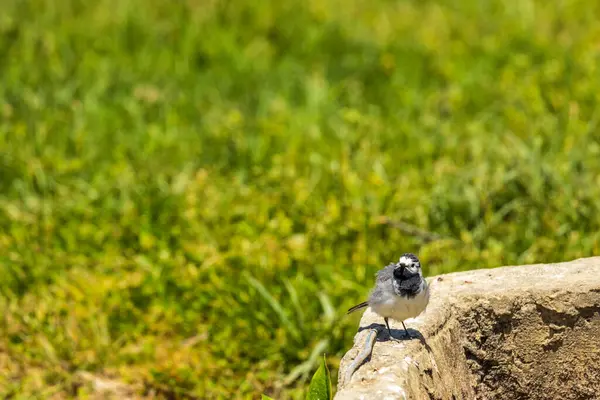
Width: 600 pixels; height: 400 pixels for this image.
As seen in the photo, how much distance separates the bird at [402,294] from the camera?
2.80m

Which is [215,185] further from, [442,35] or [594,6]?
[594,6]

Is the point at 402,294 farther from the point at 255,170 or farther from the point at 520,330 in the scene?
the point at 255,170

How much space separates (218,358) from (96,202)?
1.51m

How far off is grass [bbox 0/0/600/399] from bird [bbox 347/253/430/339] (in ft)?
3.81

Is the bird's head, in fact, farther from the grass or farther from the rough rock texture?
the grass

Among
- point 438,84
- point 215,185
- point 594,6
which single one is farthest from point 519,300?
point 594,6

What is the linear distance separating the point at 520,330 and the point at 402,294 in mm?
485

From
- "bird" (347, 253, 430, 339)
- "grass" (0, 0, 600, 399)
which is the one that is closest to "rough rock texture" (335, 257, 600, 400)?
"bird" (347, 253, 430, 339)

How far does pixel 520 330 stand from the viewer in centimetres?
303

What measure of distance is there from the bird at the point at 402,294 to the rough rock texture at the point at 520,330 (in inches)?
2.1

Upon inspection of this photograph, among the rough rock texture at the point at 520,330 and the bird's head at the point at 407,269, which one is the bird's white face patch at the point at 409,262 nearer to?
the bird's head at the point at 407,269

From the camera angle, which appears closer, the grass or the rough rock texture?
the rough rock texture

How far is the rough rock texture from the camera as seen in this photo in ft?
9.76

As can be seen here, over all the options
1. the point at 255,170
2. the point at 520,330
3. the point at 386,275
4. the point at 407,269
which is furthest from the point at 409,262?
the point at 255,170
